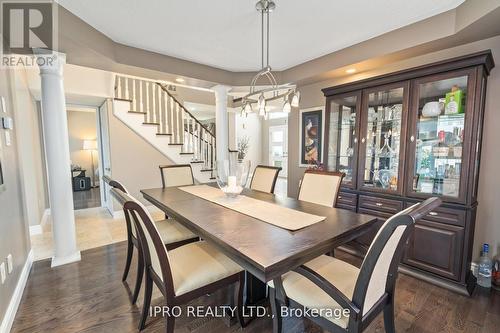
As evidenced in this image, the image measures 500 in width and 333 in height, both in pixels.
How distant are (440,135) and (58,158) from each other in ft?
13.0

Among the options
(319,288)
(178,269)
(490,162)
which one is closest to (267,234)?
(319,288)

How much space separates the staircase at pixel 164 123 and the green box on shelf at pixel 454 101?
13.2 feet

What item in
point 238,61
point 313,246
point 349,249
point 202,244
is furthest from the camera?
point 238,61

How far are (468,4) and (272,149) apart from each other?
738 cm

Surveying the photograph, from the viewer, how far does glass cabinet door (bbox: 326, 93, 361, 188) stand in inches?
113

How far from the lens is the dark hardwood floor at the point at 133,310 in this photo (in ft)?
5.60

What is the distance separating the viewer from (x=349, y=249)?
287 centimetres

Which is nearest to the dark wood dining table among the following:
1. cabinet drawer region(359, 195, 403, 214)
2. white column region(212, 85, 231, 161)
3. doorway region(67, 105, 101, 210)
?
cabinet drawer region(359, 195, 403, 214)

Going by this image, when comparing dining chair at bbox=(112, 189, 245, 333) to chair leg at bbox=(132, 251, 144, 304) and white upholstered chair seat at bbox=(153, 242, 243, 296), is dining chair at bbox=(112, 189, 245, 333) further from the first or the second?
chair leg at bbox=(132, 251, 144, 304)

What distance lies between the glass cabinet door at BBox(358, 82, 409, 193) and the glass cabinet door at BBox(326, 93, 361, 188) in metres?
0.14

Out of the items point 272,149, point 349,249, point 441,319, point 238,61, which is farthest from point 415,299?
point 272,149

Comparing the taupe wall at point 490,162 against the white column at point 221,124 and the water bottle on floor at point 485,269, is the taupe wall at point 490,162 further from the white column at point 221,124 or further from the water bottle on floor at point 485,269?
the white column at point 221,124

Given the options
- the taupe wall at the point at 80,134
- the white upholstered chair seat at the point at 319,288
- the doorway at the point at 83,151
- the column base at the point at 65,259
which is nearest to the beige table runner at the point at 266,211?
the white upholstered chair seat at the point at 319,288

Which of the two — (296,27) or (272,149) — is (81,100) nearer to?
(296,27)
